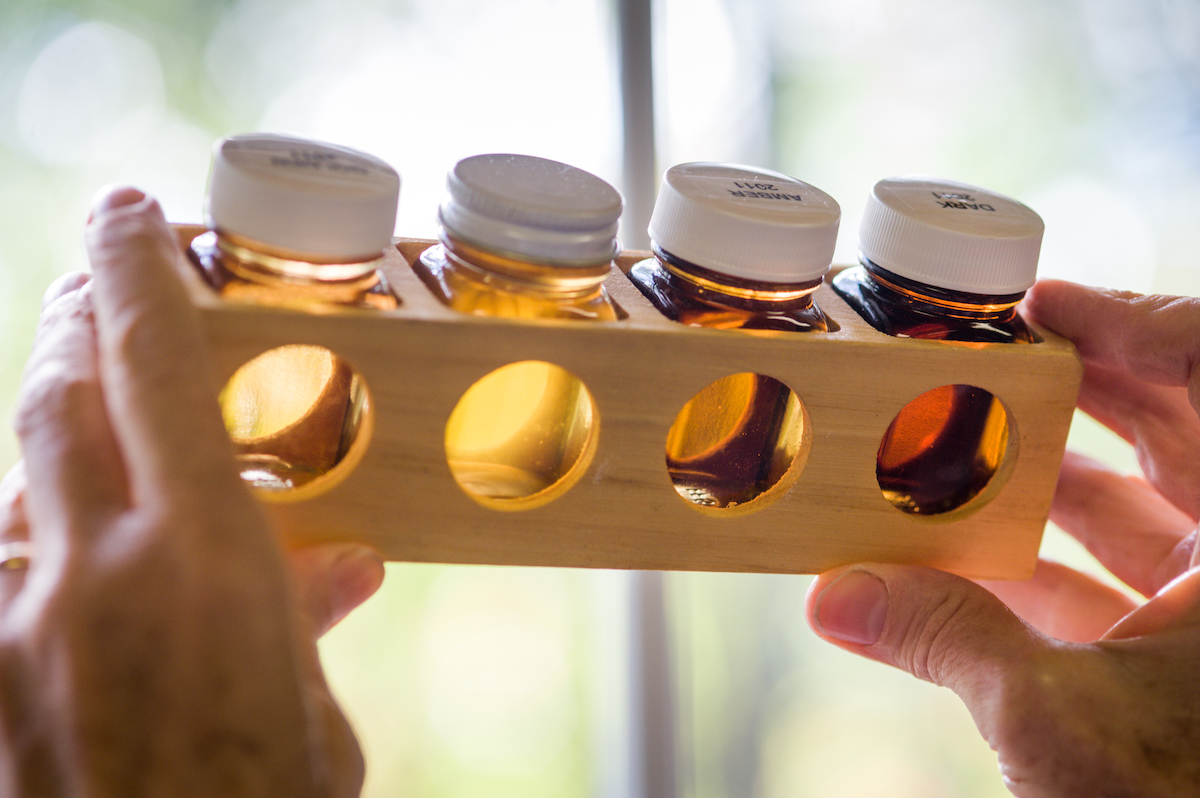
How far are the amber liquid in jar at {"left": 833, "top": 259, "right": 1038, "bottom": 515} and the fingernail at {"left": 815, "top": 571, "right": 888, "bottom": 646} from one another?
2.3 inches

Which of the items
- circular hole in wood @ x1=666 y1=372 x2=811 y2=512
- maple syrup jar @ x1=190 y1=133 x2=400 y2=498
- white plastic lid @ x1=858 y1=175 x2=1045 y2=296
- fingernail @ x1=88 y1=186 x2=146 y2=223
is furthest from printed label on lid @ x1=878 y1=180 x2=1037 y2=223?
fingernail @ x1=88 y1=186 x2=146 y2=223

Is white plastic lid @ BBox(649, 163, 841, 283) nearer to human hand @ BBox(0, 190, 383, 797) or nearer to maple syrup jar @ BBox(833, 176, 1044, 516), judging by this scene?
maple syrup jar @ BBox(833, 176, 1044, 516)

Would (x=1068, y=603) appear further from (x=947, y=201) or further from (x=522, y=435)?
(x=522, y=435)

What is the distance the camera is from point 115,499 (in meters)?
0.38

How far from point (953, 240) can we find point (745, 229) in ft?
0.37

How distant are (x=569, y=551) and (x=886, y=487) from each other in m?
0.19

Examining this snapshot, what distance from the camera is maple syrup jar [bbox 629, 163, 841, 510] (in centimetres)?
46

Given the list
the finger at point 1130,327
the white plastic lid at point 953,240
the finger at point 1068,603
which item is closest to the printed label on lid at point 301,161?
the white plastic lid at point 953,240

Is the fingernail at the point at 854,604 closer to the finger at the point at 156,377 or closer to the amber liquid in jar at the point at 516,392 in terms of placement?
the amber liquid in jar at the point at 516,392

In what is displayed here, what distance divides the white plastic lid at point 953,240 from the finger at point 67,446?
389 millimetres

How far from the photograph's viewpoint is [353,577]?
0.45m

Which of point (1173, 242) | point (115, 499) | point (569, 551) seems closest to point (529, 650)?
point (569, 551)

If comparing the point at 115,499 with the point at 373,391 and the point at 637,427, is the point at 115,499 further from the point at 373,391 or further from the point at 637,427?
the point at 637,427

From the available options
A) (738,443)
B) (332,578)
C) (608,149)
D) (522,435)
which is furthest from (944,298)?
(608,149)
